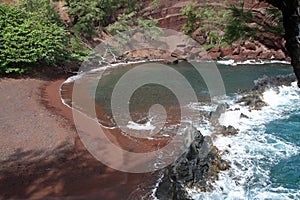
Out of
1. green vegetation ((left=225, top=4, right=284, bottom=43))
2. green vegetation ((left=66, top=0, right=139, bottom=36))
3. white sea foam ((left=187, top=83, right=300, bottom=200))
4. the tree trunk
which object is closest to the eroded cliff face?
green vegetation ((left=66, top=0, right=139, bottom=36))

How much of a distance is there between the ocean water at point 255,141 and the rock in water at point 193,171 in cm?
19

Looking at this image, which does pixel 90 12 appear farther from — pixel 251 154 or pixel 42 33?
pixel 251 154

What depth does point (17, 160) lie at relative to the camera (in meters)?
7.28

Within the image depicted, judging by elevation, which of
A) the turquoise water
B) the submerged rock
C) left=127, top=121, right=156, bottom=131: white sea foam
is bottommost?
the turquoise water

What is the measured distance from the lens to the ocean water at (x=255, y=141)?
669cm

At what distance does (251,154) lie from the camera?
831cm

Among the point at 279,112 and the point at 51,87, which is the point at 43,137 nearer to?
the point at 51,87

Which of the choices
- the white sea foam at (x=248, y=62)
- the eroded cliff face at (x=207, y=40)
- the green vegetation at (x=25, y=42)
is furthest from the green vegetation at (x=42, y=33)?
the white sea foam at (x=248, y=62)

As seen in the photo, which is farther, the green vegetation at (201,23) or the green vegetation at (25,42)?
the green vegetation at (201,23)

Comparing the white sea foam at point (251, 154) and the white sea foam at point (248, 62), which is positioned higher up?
the white sea foam at point (248, 62)

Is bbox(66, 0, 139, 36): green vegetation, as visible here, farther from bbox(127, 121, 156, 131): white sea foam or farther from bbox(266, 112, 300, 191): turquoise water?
bbox(266, 112, 300, 191): turquoise water

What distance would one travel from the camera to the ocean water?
263 inches

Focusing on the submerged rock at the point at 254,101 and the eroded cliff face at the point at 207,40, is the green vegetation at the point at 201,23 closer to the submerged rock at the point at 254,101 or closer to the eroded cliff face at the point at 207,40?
the eroded cliff face at the point at 207,40

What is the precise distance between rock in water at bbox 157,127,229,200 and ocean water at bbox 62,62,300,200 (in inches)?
7.3
